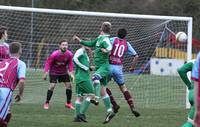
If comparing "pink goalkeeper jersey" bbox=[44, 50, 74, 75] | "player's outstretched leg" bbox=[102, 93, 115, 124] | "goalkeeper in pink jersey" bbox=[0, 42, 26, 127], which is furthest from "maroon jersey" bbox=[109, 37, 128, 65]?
"goalkeeper in pink jersey" bbox=[0, 42, 26, 127]

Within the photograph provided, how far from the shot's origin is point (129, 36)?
19719 mm

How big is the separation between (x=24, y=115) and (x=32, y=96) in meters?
5.56

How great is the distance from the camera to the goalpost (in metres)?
19.0

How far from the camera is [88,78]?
14.5 metres

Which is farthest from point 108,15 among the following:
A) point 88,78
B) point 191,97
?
point 191,97

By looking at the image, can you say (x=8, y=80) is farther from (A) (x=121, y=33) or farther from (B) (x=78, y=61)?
(A) (x=121, y=33)

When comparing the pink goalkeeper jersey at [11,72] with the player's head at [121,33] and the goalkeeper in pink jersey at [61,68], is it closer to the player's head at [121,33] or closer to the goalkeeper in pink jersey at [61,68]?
the player's head at [121,33]

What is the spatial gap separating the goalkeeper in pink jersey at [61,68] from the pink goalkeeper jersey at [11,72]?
7.95 meters

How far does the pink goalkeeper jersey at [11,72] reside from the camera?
9141 mm

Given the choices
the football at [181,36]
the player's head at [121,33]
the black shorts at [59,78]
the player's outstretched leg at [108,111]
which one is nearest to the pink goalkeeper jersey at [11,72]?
the player's outstretched leg at [108,111]

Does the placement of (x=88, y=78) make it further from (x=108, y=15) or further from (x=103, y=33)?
(x=108, y=15)

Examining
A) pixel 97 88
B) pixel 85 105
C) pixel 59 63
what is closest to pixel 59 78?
pixel 59 63

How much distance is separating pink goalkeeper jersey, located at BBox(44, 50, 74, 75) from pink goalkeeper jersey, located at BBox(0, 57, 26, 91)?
26.2ft

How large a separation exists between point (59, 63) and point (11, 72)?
8510mm
